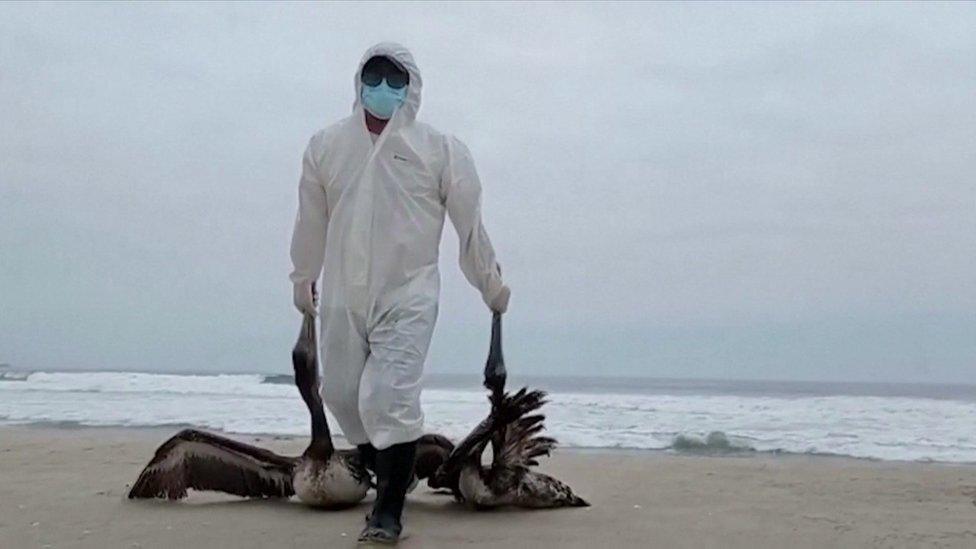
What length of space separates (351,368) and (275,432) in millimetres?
7794

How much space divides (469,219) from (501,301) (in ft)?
1.32

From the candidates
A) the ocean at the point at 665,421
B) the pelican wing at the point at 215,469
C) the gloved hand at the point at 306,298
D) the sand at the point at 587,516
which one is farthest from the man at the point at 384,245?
the ocean at the point at 665,421

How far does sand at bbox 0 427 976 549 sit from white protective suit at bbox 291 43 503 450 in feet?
1.66

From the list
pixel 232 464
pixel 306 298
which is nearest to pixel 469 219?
pixel 306 298

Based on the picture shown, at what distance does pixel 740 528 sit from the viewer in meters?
4.00

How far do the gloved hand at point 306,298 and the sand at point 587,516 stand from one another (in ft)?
2.97

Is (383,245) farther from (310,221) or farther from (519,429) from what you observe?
(519,429)

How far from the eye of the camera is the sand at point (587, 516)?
373 cm

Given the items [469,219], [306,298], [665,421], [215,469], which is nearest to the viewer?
[469,219]

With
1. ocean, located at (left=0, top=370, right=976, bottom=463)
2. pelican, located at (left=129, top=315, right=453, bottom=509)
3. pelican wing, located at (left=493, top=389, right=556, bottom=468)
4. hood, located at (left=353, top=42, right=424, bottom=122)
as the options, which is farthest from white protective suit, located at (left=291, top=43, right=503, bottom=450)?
ocean, located at (left=0, top=370, right=976, bottom=463)

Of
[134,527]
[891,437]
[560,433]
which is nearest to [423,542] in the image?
[134,527]

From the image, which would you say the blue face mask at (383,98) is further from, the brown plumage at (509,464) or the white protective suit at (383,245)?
the brown plumage at (509,464)

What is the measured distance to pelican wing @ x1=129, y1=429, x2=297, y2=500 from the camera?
15.0 ft

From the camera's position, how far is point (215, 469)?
180 inches
